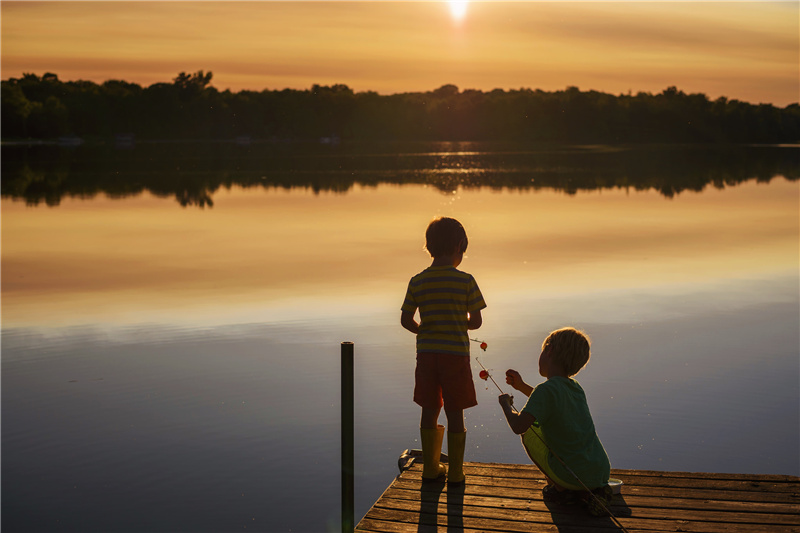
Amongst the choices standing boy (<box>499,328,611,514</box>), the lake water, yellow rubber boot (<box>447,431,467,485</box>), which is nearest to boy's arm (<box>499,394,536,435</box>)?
standing boy (<box>499,328,611,514</box>)

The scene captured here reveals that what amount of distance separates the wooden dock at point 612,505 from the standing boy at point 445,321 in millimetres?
463

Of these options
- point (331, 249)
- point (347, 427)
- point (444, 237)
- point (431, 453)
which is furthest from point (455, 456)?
point (331, 249)

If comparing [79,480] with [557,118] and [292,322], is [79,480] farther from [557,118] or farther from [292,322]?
[557,118]

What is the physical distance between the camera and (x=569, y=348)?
5121mm

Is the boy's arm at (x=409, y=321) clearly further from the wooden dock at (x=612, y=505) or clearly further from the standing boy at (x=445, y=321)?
the wooden dock at (x=612, y=505)

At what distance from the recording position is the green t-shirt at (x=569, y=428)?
5.07 meters

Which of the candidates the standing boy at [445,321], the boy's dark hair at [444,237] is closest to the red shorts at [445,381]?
the standing boy at [445,321]

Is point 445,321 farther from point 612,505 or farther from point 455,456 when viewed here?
point 612,505

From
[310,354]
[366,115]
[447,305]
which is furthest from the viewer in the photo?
[366,115]

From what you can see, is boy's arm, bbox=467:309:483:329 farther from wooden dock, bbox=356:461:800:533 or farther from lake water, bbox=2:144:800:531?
lake water, bbox=2:144:800:531

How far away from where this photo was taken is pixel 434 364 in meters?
5.57

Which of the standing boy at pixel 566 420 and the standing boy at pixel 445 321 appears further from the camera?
the standing boy at pixel 445 321

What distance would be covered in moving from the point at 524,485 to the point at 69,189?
1363 inches

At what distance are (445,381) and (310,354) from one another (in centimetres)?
478
